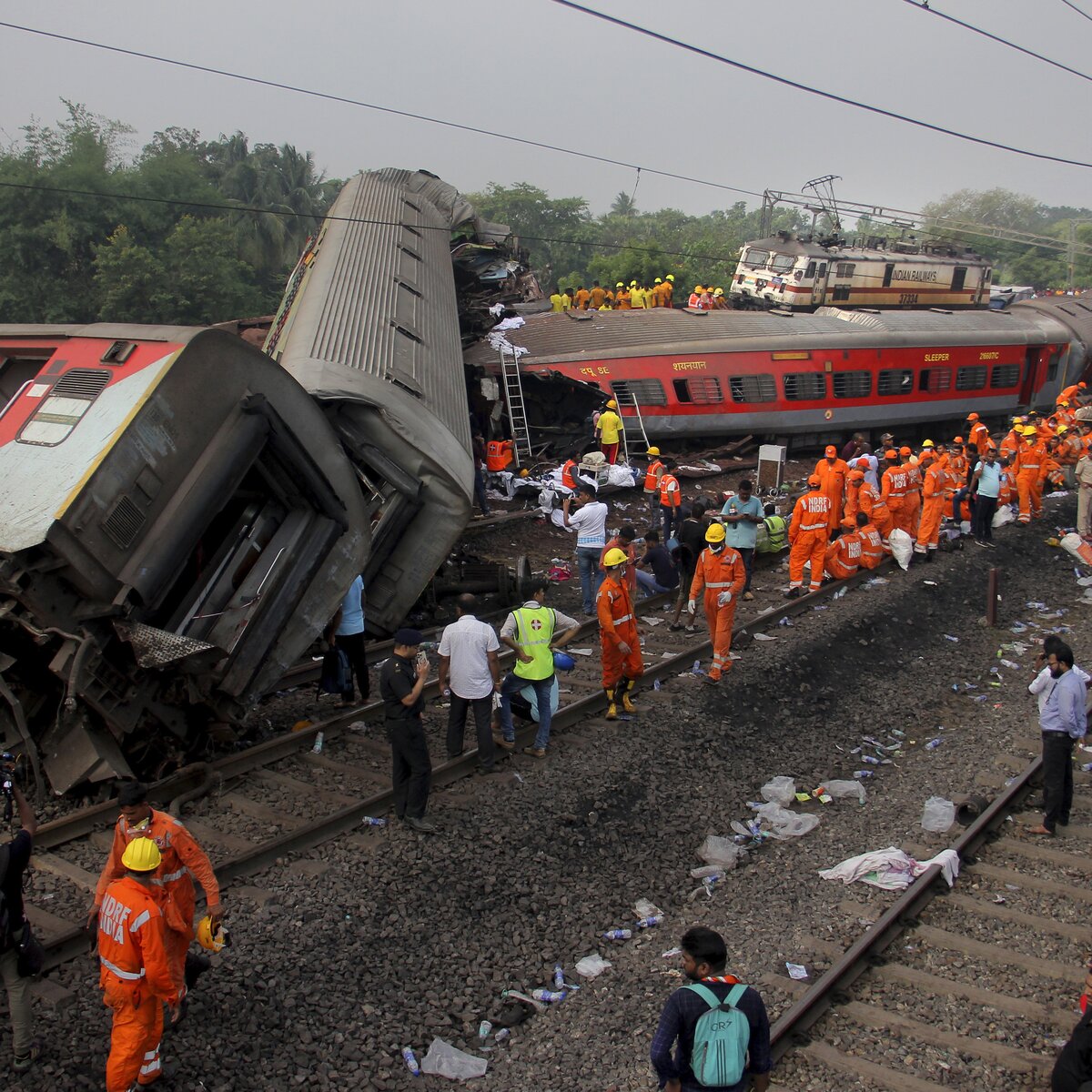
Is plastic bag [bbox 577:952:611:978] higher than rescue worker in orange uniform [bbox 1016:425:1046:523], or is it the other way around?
rescue worker in orange uniform [bbox 1016:425:1046:523]

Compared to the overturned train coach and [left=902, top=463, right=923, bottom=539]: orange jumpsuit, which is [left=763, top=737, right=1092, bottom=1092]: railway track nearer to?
the overturned train coach

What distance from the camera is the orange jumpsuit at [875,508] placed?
41.1 ft

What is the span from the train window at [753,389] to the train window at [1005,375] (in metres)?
6.82

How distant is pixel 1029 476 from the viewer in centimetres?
1555

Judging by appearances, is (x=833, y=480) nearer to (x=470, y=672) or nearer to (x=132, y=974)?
(x=470, y=672)

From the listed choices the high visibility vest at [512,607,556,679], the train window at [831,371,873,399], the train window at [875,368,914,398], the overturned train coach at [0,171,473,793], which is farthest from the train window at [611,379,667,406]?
the high visibility vest at [512,607,556,679]

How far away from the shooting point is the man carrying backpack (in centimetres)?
346

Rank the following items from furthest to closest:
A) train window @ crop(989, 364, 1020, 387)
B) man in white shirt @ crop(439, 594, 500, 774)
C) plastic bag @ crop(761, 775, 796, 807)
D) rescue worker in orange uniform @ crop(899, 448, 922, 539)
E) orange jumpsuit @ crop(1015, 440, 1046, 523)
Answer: train window @ crop(989, 364, 1020, 387)
orange jumpsuit @ crop(1015, 440, 1046, 523)
rescue worker in orange uniform @ crop(899, 448, 922, 539)
plastic bag @ crop(761, 775, 796, 807)
man in white shirt @ crop(439, 594, 500, 774)

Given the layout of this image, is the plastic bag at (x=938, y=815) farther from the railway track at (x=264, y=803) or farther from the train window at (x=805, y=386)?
the train window at (x=805, y=386)

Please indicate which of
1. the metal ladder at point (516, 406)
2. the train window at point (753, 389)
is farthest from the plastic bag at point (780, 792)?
the train window at point (753, 389)

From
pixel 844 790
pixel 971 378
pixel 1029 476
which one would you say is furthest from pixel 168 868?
pixel 971 378

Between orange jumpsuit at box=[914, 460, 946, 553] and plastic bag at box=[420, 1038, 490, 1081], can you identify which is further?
orange jumpsuit at box=[914, 460, 946, 553]

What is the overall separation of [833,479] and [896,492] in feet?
5.89

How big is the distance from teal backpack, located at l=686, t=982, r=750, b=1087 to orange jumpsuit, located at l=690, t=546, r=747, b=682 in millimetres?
5552
